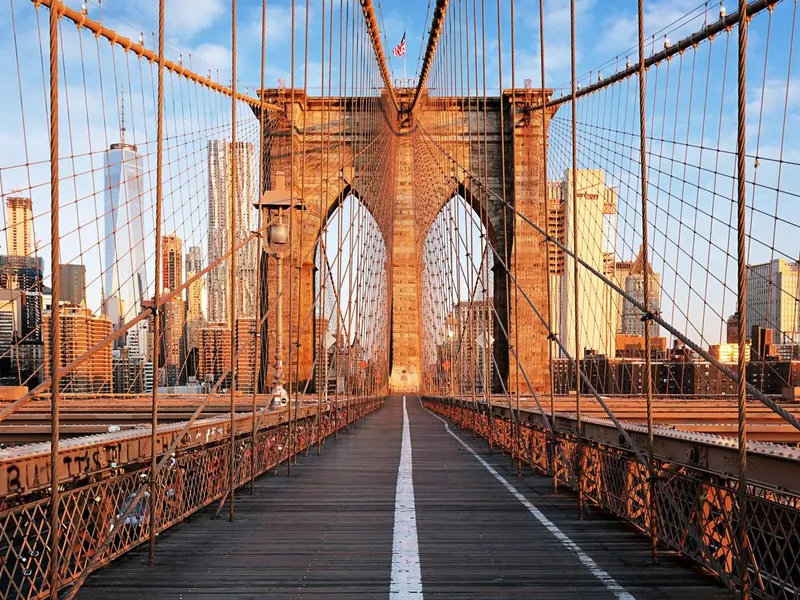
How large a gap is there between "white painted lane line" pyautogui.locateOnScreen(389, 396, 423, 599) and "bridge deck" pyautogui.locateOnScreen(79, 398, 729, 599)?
48mm

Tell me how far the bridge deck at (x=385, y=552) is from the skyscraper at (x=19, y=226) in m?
7.56

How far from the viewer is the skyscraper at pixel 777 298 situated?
39.7 ft

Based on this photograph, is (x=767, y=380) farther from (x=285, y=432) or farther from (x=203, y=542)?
(x=203, y=542)

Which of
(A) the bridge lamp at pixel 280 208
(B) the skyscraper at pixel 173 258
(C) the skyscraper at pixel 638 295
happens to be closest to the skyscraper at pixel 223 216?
(B) the skyscraper at pixel 173 258

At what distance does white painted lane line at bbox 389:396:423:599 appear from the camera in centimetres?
376

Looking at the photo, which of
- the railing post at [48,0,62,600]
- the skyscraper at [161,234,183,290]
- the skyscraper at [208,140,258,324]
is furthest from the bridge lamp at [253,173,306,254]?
the skyscraper at [161,234,183,290]

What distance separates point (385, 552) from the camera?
4.57 meters

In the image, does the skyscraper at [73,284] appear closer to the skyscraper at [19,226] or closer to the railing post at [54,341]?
the skyscraper at [19,226]

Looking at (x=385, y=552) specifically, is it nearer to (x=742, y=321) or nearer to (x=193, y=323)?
(x=742, y=321)

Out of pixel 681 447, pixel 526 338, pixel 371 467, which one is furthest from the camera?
pixel 526 338

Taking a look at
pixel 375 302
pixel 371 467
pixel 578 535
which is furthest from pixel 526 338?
pixel 578 535

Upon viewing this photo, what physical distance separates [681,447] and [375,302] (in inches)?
1048

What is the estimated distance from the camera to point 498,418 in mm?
11875

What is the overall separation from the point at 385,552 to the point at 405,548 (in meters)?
0.16
